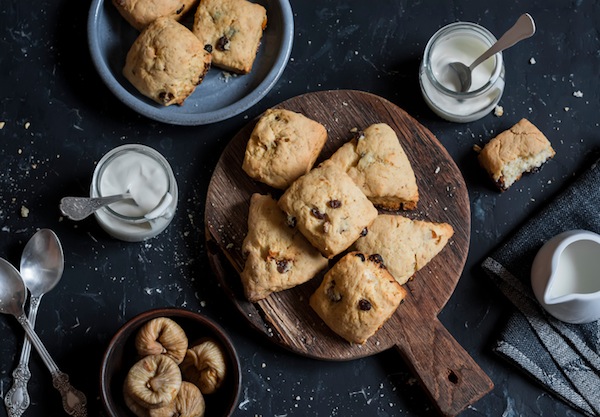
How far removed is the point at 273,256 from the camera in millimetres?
2711

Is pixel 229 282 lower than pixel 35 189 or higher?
higher

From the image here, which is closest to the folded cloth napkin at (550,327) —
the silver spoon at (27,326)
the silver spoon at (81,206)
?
the silver spoon at (81,206)

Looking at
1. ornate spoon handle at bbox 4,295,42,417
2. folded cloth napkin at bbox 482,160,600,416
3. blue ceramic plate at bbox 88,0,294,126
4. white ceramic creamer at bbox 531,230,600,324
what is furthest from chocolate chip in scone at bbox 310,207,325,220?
ornate spoon handle at bbox 4,295,42,417

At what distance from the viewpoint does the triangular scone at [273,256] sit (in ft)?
8.89

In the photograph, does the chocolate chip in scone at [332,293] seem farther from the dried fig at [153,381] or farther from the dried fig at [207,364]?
the dried fig at [153,381]

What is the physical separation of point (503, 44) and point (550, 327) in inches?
39.9

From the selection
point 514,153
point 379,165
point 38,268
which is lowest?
point 38,268

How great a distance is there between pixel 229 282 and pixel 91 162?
0.67 m

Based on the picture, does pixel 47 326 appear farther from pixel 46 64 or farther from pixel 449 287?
pixel 449 287

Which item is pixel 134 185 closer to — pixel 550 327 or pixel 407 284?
pixel 407 284

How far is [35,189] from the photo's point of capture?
2969 millimetres

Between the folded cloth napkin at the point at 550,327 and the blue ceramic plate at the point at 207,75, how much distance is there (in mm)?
1044

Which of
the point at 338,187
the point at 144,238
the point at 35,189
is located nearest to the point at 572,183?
the point at 338,187

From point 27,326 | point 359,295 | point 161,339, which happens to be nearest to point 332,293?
point 359,295
